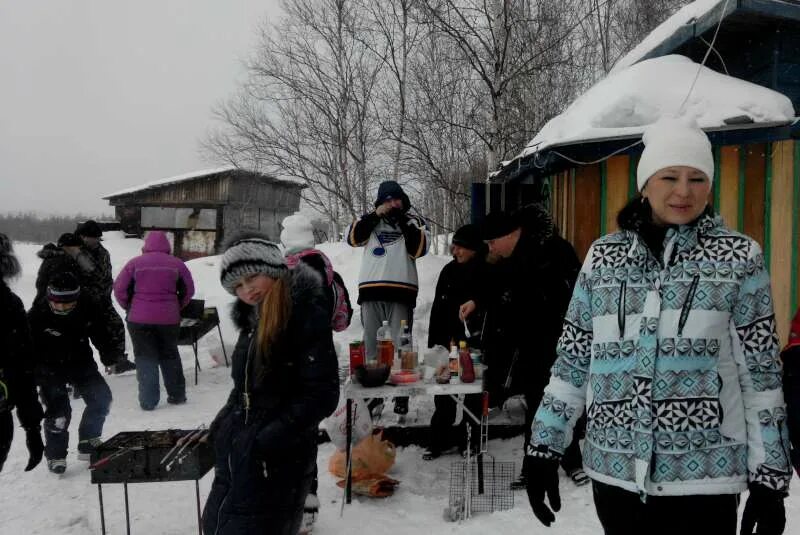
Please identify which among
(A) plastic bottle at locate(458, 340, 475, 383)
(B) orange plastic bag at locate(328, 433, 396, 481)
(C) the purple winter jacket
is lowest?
(B) orange plastic bag at locate(328, 433, 396, 481)

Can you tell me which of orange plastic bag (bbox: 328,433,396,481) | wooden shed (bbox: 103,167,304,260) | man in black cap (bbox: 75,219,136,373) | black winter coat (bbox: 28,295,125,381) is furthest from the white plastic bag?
wooden shed (bbox: 103,167,304,260)

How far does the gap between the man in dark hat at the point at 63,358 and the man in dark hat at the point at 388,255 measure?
2387 millimetres

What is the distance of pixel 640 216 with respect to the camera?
1.84m

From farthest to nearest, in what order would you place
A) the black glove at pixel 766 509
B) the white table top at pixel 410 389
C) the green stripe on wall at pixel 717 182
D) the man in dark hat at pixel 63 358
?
the green stripe on wall at pixel 717 182 < the man in dark hat at pixel 63 358 < the white table top at pixel 410 389 < the black glove at pixel 766 509

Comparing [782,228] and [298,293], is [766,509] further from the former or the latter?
[782,228]

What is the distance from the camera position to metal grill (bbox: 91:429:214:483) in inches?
132

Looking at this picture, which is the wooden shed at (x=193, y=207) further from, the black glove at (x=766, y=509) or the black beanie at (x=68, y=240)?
the black glove at (x=766, y=509)

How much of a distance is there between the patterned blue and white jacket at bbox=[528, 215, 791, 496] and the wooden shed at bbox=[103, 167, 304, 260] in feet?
79.1

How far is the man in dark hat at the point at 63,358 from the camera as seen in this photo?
4.82 m

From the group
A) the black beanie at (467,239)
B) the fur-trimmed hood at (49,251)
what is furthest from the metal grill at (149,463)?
the fur-trimmed hood at (49,251)

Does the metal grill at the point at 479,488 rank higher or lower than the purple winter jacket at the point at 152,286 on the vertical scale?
lower

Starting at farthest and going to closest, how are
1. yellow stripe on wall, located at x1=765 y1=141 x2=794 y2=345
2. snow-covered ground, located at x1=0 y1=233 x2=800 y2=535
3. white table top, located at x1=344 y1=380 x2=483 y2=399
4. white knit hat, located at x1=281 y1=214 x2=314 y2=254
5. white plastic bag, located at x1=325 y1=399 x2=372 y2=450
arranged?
yellow stripe on wall, located at x1=765 y1=141 x2=794 y2=345 → white plastic bag, located at x1=325 y1=399 x2=372 y2=450 → white knit hat, located at x1=281 y1=214 x2=314 y2=254 → white table top, located at x1=344 y1=380 x2=483 y2=399 → snow-covered ground, located at x1=0 y1=233 x2=800 y2=535

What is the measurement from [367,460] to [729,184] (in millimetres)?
4167

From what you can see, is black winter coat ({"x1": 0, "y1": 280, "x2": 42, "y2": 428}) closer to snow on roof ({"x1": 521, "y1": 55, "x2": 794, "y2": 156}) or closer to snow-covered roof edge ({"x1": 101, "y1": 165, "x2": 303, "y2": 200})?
snow on roof ({"x1": 521, "y1": 55, "x2": 794, "y2": 156})
